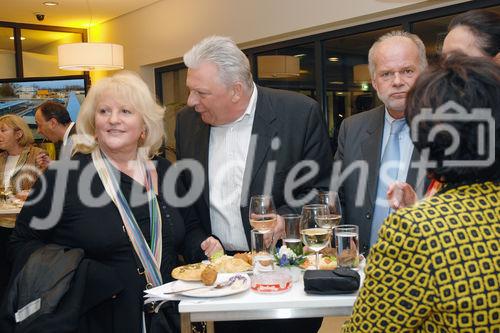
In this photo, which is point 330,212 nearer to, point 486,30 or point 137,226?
point 137,226

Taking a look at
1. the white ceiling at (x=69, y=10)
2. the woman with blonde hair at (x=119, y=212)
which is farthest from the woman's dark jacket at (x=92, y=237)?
the white ceiling at (x=69, y=10)

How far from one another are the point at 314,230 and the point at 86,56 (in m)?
4.55

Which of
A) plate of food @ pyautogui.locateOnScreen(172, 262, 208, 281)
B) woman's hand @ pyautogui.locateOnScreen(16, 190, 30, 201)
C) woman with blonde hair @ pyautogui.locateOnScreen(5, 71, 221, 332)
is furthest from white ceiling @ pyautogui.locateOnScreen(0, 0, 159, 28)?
plate of food @ pyautogui.locateOnScreen(172, 262, 208, 281)

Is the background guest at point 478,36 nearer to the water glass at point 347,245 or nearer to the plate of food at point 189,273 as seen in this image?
the water glass at point 347,245

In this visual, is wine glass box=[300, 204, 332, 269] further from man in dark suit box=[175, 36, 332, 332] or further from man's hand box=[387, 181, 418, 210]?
man in dark suit box=[175, 36, 332, 332]

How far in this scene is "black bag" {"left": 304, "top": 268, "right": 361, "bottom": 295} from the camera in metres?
1.48

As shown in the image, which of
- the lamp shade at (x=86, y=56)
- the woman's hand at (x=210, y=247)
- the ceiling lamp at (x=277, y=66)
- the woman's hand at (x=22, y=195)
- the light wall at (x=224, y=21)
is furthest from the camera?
the ceiling lamp at (x=277, y=66)

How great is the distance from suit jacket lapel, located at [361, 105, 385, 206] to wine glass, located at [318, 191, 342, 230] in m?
0.42

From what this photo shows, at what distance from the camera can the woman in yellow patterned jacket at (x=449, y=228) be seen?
95 cm

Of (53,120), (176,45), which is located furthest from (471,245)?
(176,45)

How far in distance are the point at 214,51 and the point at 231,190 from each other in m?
0.61

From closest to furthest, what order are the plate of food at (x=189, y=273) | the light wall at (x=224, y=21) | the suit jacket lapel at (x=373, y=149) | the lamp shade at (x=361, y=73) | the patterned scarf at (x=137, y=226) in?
the plate of food at (x=189, y=273) → the patterned scarf at (x=137, y=226) → the suit jacket lapel at (x=373, y=149) → the light wall at (x=224, y=21) → the lamp shade at (x=361, y=73)

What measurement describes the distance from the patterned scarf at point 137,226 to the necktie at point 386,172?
832mm

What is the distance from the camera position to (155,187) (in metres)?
2.09
